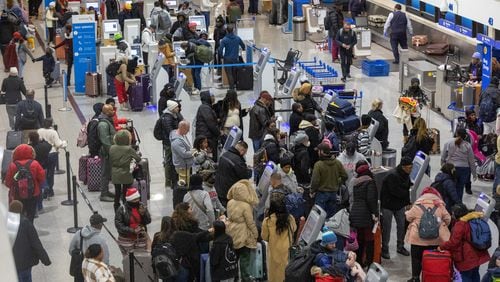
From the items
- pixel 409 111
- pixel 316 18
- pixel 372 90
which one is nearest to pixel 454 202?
pixel 409 111

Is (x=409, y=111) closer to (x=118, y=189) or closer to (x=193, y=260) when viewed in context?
(x=118, y=189)

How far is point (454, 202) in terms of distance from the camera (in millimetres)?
10578

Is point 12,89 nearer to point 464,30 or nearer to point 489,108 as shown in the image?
point 489,108

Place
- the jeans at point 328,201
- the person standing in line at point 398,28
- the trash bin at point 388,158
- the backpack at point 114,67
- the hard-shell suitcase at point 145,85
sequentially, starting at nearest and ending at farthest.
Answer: the jeans at point 328,201 → the trash bin at point 388,158 → the backpack at point 114,67 → the hard-shell suitcase at point 145,85 → the person standing in line at point 398,28

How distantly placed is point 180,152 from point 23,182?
217cm

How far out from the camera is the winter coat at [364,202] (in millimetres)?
10070

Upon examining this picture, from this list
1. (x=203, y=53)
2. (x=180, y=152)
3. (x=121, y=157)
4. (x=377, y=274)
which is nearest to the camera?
(x=377, y=274)

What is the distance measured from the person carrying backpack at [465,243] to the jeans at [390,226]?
5.02 feet

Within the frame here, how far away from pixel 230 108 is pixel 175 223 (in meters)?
5.36

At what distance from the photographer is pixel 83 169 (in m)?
14.3

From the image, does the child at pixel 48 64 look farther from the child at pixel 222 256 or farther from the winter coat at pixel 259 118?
the child at pixel 222 256

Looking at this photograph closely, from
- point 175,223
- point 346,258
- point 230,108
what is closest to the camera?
point 346,258

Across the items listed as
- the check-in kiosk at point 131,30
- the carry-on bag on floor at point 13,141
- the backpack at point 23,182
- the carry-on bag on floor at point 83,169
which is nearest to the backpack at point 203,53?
the check-in kiosk at point 131,30

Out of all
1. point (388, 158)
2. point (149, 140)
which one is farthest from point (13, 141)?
point (388, 158)
